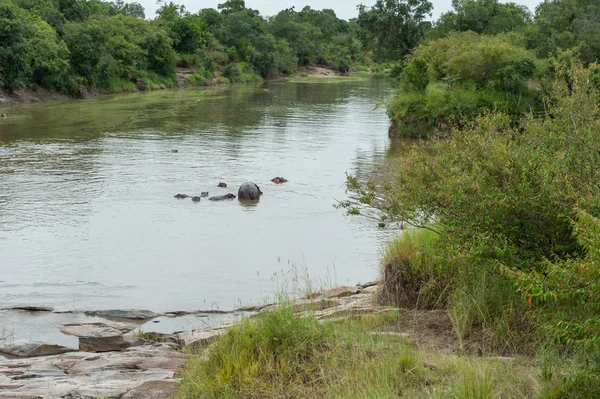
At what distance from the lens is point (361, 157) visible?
2681cm

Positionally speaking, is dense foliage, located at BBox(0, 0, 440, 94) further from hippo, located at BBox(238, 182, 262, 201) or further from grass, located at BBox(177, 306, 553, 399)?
grass, located at BBox(177, 306, 553, 399)

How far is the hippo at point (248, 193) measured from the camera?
A: 19422 mm

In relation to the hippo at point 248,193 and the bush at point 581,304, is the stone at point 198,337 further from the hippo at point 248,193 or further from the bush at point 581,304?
the hippo at point 248,193

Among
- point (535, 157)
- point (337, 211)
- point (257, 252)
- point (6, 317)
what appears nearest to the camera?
Result: point (535, 157)

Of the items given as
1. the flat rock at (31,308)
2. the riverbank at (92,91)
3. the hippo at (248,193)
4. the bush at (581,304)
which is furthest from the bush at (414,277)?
the riverbank at (92,91)

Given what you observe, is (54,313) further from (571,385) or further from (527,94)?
(527,94)

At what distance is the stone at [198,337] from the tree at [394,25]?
157ft

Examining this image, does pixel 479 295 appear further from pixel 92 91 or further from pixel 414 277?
pixel 92 91

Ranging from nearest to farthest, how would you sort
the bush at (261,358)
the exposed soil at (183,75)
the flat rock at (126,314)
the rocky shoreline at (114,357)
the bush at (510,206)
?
the bush at (261,358), the rocky shoreline at (114,357), the bush at (510,206), the flat rock at (126,314), the exposed soil at (183,75)

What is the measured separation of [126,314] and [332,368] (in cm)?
573

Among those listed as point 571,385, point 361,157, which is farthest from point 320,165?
point 571,385

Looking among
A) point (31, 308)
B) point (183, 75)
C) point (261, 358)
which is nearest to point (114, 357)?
point (261, 358)

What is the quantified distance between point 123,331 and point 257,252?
16.6ft

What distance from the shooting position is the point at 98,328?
9938mm
